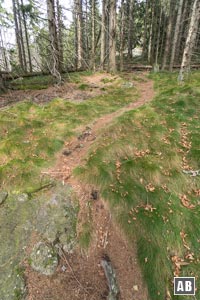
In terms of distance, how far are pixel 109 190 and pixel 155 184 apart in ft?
3.50

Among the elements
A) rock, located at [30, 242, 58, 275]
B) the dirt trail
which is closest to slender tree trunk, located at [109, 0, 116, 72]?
the dirt trail

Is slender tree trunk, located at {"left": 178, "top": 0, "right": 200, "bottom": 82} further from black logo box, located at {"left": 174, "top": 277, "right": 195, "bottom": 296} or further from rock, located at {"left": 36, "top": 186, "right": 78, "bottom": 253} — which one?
black logo box, located at {"left": 174, "top": 277, "right": 195, "bottom": 296}

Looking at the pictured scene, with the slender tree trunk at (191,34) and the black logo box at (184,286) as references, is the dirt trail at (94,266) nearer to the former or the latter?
the black logo box at (184,286)

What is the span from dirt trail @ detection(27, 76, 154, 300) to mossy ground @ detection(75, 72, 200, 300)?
17cm

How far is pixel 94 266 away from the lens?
3338 millimetres

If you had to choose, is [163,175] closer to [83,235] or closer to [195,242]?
[195,242]

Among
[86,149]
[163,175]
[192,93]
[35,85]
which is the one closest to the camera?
[163,175]

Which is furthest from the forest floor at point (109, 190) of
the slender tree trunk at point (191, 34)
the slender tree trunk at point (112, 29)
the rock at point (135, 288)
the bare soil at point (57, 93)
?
the slender tree trunk at point (112, 29)

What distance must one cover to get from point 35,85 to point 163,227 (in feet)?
28.6

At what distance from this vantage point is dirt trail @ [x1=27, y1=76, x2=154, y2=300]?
301cm

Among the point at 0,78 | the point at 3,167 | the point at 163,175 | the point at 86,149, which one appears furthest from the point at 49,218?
the point at 0,78

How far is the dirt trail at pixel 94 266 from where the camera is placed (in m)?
3.01

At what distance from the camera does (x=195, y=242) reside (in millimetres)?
3674

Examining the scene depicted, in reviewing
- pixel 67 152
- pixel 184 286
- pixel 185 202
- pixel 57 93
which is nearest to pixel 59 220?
pixel 67 152
